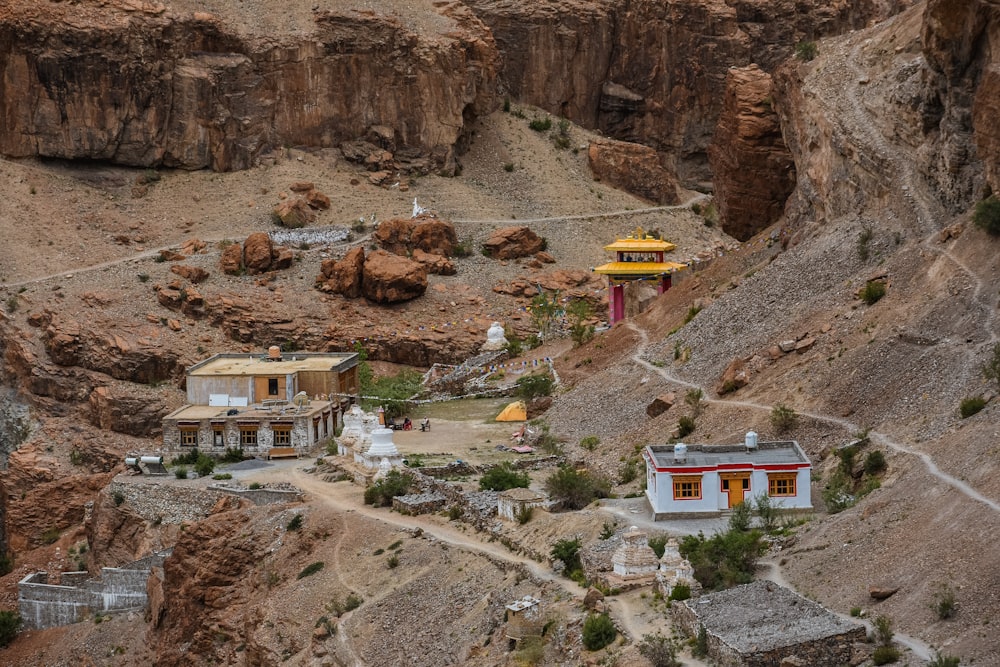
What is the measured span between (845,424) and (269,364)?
27674 millimetres

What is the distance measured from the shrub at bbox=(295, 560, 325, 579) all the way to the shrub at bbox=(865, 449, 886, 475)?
15054mm

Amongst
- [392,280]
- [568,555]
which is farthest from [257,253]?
[568,555]

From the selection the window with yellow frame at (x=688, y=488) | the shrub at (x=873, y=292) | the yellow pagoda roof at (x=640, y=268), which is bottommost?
the yellow pagoda roof at (x=640, y=268)

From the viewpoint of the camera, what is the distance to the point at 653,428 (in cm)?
5925

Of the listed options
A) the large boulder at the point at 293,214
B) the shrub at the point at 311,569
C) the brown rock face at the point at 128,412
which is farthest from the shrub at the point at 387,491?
the large boulder at the point at 293,214

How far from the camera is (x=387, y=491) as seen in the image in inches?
2244

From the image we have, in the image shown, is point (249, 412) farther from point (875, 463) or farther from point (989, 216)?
point (875, 463)

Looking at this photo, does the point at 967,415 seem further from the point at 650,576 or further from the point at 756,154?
the point at 756,154

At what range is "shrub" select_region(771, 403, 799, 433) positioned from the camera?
53.2 meters

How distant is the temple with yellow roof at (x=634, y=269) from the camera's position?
82250mm

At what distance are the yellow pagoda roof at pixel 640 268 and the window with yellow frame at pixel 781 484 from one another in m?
34.9

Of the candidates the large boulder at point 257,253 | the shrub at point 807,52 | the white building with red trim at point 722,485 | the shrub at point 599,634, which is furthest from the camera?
the large boulder at point 257,253

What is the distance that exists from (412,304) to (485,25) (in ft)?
91.4

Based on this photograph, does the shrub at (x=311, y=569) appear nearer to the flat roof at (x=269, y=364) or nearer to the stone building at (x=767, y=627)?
the stone building at (x=767, y=627)
